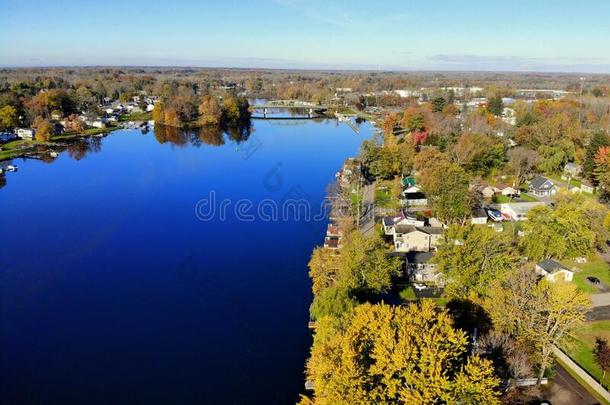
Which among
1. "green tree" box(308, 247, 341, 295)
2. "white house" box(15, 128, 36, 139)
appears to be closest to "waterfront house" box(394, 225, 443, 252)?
"green tree" box(308, 247, 341, 295)

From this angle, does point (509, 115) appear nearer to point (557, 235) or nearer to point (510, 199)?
point (510, 199)

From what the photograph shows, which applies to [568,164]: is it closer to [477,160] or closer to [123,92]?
[477,160]

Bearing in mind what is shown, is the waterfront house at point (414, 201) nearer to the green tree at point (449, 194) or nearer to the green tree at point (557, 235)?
the green tree at point (449, 194)

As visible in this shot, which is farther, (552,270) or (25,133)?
(25,133)

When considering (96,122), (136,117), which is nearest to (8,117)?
(96,122)

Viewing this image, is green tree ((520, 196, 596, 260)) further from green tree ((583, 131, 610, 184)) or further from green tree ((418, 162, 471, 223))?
green tree ((583, 131, 610, 184))

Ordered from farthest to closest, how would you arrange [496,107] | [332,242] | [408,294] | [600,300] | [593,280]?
[496,107] < [332,242] < [593,280] < [408,294] < [600,300]
